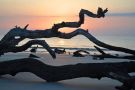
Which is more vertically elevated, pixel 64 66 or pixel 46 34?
pixel 46 34

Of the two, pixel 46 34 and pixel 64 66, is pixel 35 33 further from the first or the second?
pixel 64 66

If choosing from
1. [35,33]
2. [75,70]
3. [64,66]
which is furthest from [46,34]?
[75,70]

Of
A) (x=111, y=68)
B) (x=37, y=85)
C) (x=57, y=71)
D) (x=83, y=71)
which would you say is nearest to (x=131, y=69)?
(x=111, y=68)

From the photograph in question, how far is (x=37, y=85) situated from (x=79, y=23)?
190cm

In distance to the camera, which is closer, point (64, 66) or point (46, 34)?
point (64, 66)

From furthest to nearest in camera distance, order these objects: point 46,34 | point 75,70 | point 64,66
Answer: point 46,34 < point 64,66 < point 75,70

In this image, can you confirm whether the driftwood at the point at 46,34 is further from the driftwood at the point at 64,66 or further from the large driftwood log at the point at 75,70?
the large driftwood log at the point at 75,70

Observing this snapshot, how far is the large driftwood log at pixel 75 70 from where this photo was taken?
6.07 meters

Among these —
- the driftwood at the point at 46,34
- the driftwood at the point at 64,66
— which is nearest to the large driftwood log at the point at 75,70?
the driftwood at the point at 64,66

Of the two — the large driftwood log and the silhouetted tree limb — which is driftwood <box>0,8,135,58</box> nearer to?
the silhouetted tree limb

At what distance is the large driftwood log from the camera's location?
6.07m

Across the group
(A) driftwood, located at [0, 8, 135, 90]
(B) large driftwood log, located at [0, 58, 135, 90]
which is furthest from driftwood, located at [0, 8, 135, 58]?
(B) large driftwood log, located at [0, 58, 135, 90]

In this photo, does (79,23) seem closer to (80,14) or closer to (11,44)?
(80,14)

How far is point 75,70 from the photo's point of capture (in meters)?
7.00
